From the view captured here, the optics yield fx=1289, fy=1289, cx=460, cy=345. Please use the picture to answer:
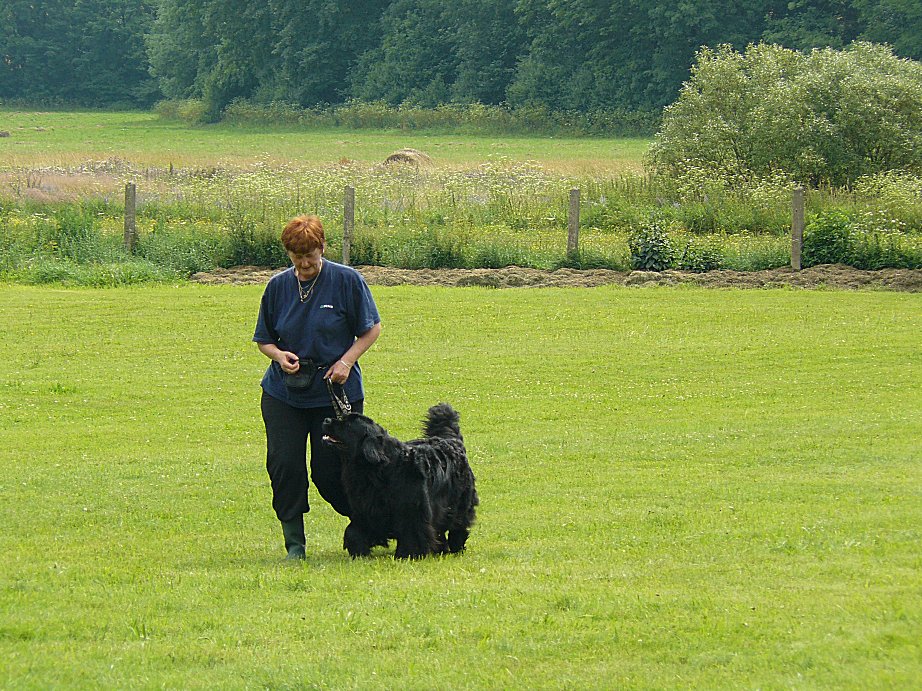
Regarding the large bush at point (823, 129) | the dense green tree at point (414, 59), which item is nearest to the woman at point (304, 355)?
the large bush at point (823, 129)

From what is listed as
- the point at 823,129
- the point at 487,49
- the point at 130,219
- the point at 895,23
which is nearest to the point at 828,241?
the point at 823,129

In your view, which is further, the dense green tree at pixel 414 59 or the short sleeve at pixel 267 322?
the dense green tree at pixel 414 59

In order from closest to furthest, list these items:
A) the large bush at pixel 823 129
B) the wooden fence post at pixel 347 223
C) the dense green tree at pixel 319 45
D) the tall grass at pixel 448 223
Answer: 1. the tall grass at pixel 448 223
2. the wooden fence post at pixel 347 223
3. the large bush at pixel 823 129
4. the dense green tree at pixel 319 45

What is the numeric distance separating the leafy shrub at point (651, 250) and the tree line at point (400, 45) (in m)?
49.5

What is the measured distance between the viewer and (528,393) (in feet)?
56.1

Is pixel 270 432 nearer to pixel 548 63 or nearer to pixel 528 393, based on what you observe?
pixel 528 393

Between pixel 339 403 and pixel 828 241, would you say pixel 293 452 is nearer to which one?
pixel 339 403

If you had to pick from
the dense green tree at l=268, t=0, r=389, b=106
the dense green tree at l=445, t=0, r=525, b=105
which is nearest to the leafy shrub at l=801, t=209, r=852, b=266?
the dense green tree at l=445, t=0, r=525, b=105

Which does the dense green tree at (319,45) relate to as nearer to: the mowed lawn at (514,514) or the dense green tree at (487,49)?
the dense green tree at (487,49)

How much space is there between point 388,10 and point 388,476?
104 metres

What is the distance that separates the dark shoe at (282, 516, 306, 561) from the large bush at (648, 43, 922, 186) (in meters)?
28.3

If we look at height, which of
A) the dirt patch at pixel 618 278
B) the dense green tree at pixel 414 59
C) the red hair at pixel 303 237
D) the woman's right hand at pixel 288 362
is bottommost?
the dirt patch at pixel 618 278

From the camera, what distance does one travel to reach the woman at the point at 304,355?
28.3ft

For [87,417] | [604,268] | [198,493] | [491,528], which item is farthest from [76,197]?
[491,528]
